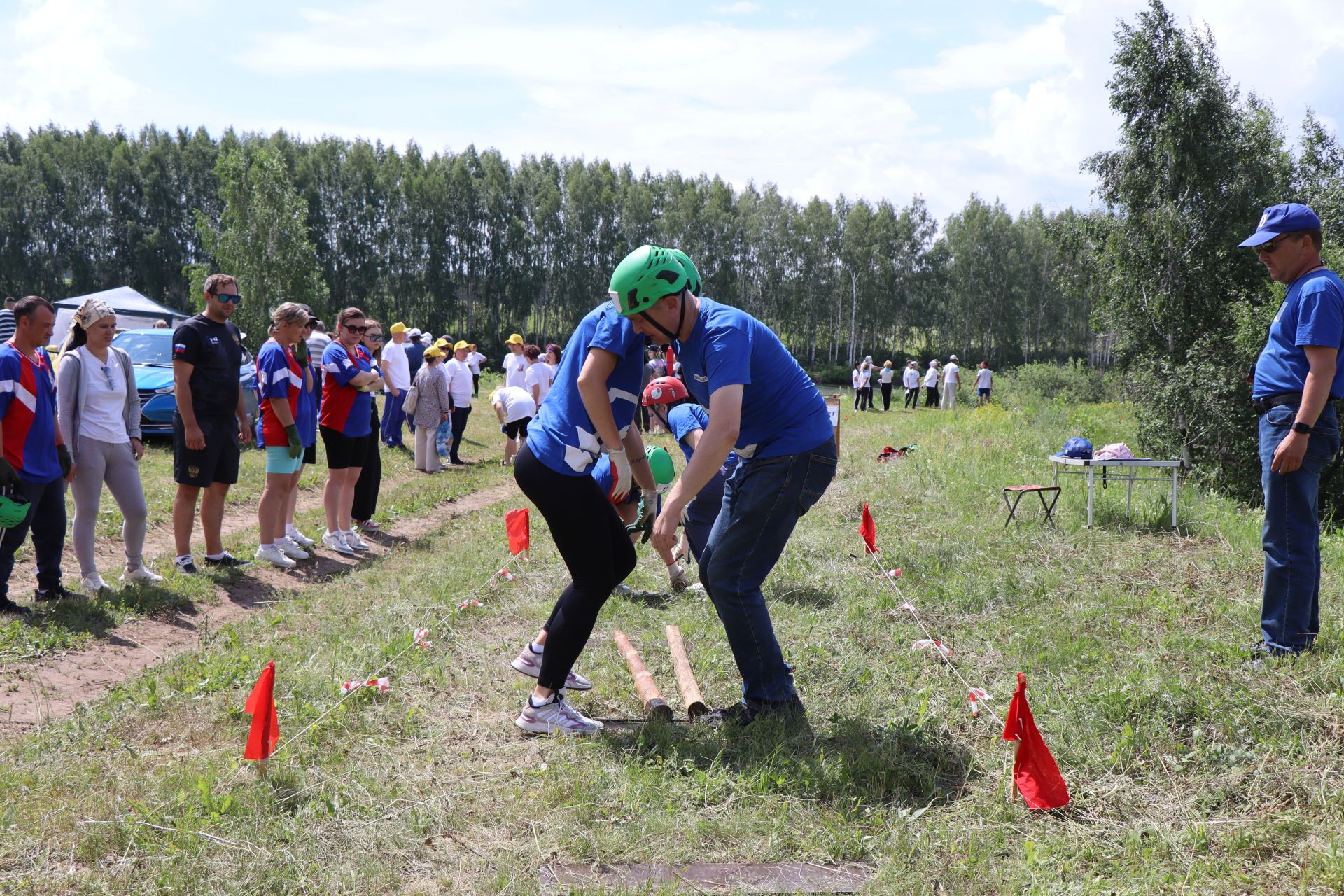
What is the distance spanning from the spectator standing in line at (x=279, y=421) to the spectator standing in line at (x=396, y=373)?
16.5 feet

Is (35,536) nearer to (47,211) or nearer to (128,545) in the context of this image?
(128,545)

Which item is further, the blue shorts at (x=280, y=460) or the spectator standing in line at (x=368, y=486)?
the spectator standing in line at (x=368, y=486)

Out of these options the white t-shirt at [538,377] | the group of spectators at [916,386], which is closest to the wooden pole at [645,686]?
the white t-shirt at [538,377]

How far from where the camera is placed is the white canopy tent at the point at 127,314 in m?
16.0

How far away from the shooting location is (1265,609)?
4211mm

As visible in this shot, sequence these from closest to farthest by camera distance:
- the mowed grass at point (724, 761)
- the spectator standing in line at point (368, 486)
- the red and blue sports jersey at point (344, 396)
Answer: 1. the mowed grass at point (724, 761)
2. the red and blue sports jersey at point (344, 396)
3. the spectator standing in line at point (368, 486)

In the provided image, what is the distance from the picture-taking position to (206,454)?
20.4 ft

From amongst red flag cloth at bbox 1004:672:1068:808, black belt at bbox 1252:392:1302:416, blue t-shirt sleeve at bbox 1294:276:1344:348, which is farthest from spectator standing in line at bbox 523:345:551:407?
red flag cloth at bbox 1004:672:1068:808

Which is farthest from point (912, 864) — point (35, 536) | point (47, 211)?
point (47, 211)

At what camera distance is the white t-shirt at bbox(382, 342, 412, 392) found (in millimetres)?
12430

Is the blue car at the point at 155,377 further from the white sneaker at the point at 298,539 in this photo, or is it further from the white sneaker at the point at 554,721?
the white sneaker at the point at 554,721

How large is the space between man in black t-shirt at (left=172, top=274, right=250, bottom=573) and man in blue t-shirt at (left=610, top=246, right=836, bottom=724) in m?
4.09

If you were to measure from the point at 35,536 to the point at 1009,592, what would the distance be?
6.02 metres

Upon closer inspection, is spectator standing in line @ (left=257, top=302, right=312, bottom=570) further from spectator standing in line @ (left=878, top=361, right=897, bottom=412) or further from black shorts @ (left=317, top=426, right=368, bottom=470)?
spectator standing in line @ (left=878, top=361, right=897, bottom=412)
